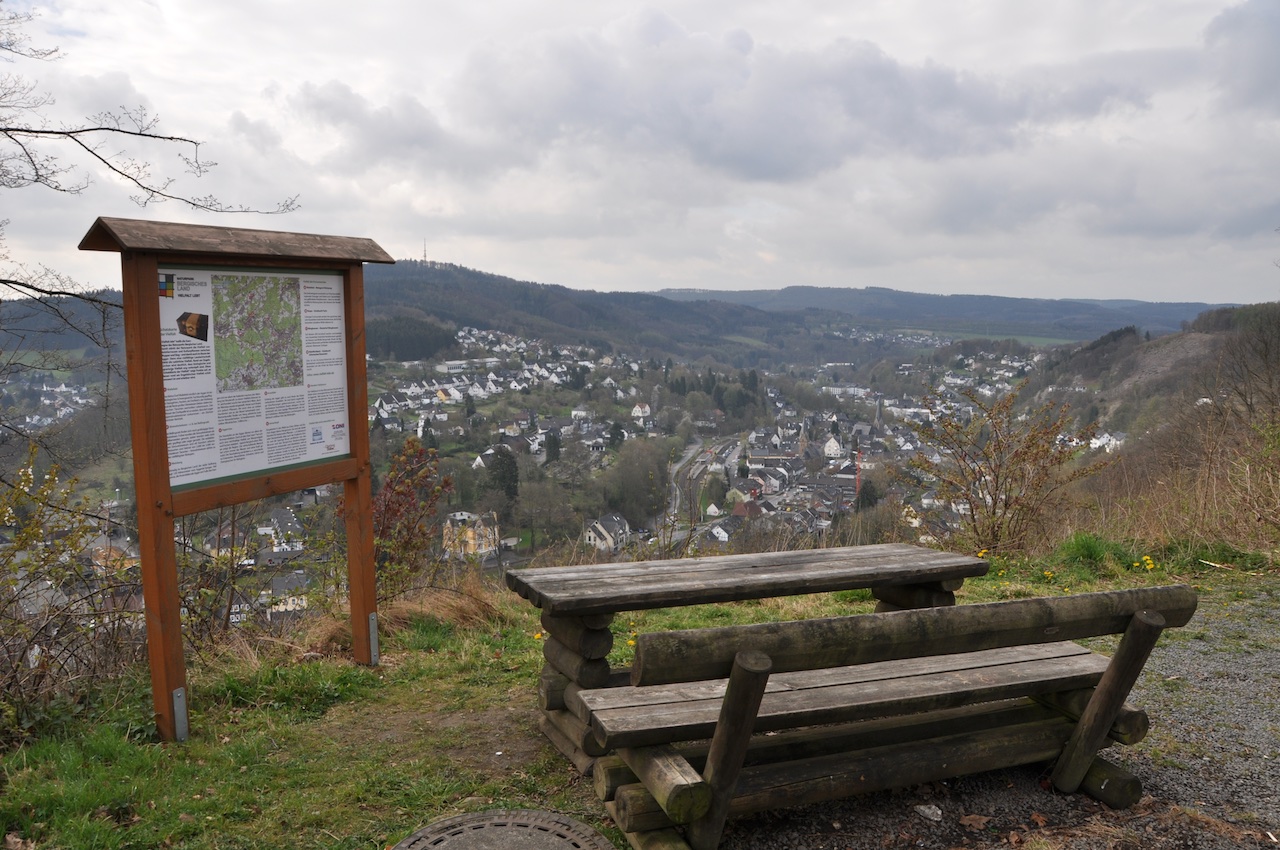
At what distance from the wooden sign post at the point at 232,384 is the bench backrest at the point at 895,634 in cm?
232

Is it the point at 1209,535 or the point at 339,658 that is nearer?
the point at 339,658

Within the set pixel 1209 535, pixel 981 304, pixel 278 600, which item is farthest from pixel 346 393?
pixel 981 304

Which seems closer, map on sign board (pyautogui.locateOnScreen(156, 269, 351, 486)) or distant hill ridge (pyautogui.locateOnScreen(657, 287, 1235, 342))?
map on sign board (pyautogui.locateOnScreen(156, 269, 351, 486))

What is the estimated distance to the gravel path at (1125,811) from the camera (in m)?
2.81

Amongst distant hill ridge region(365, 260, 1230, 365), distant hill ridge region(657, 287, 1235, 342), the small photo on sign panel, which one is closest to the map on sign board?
the small photo on sign panel

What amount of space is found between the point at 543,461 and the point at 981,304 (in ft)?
391

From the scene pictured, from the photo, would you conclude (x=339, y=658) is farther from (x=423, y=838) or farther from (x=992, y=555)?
(x=992, y=555)

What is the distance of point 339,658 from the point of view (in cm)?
464

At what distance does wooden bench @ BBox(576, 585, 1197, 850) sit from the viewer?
2.40m

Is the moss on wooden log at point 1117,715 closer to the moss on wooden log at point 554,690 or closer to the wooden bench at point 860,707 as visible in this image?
the wooden bench at point 860,707

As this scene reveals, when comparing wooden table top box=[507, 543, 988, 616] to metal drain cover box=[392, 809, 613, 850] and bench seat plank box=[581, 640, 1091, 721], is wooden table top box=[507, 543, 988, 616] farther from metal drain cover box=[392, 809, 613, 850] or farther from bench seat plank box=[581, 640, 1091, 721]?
metal drain cover box=[392, 809, 613, 850]

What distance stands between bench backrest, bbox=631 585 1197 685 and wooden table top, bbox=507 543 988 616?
0.89 meters

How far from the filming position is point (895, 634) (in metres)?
2.52

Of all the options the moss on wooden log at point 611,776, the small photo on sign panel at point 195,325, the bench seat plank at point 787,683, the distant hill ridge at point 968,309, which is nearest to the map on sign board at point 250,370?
the small photo on sign panel at point 195,325
